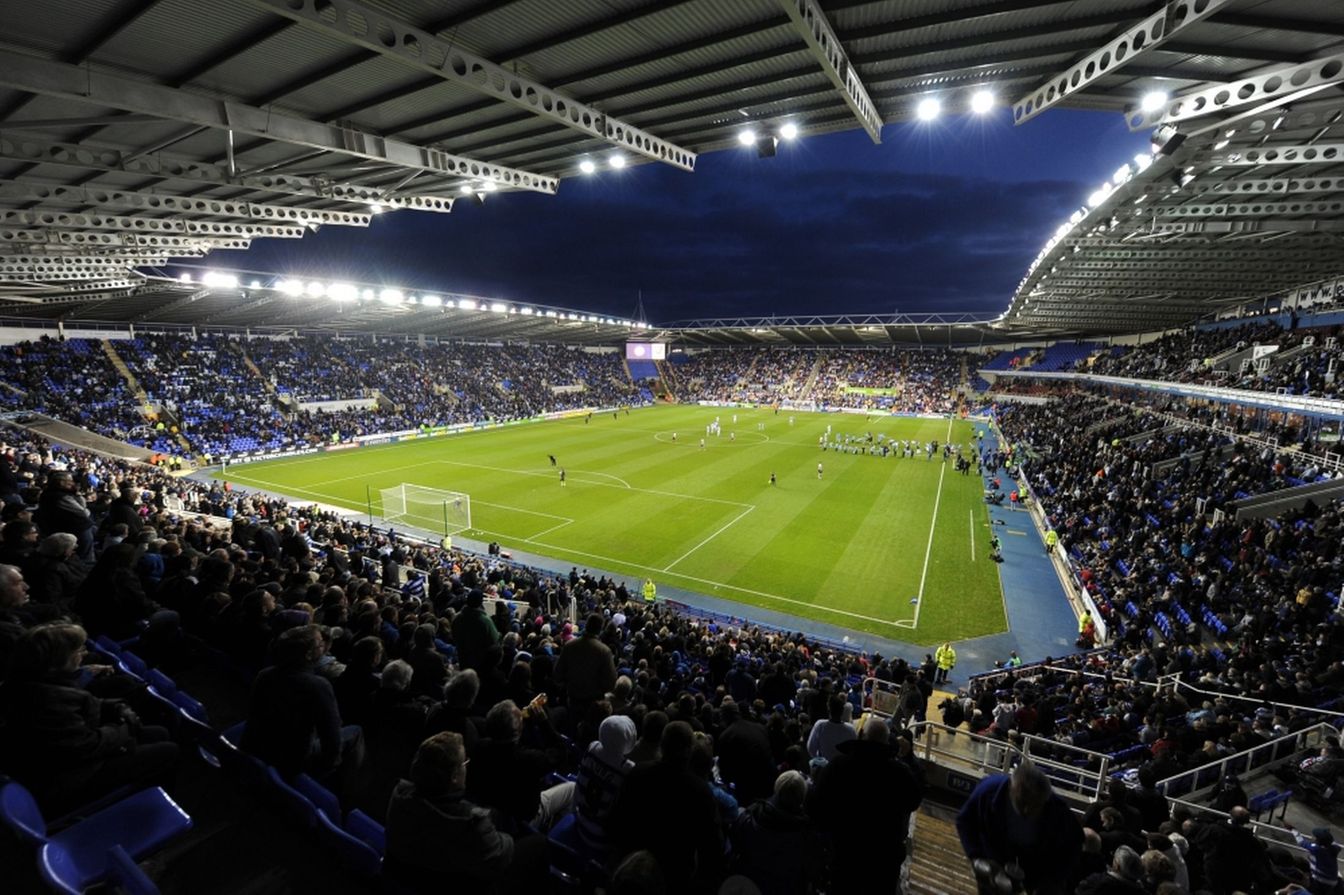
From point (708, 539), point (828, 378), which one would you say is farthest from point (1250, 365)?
point (828, 378)

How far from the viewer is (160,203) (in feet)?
49.8

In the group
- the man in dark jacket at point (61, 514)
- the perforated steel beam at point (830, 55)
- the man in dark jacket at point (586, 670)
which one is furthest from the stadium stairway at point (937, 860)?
the man in dark jacket at point (61, 514)

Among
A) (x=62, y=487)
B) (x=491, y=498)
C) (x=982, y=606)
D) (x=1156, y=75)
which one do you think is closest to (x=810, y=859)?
(x=62, y=487)

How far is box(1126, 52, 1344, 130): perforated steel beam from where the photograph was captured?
784cm

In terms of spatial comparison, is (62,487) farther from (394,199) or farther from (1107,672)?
(1107,672)

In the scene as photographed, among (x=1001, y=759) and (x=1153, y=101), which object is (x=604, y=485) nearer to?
(x=1001, y=759)

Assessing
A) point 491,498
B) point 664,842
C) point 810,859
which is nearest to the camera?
point 664,842

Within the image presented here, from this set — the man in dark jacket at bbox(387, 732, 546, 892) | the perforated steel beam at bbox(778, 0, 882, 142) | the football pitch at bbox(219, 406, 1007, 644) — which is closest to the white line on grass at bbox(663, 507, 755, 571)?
the football pitch at bbox(219, 406, 1007, 644)

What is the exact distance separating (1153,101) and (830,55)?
5.63m

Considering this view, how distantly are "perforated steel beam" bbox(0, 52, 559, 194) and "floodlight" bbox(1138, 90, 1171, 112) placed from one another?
1224 centimetres

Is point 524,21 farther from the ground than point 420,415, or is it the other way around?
point 524,21

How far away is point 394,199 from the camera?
51.6 ft

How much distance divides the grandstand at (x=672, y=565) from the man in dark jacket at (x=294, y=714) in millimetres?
34

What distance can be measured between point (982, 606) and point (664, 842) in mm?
18239
